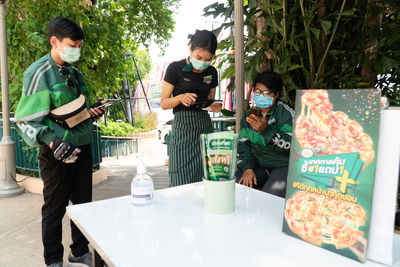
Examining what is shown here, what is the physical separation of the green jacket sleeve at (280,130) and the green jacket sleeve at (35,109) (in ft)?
3.96

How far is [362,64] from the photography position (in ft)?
7.40

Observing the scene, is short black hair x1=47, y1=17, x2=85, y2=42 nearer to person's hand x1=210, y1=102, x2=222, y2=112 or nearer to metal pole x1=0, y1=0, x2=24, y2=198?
person's hand x1=210, y1=102, x2=222, y2=112

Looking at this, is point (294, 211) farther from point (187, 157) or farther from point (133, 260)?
point (187, 157)

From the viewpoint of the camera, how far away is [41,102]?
64.2 inches

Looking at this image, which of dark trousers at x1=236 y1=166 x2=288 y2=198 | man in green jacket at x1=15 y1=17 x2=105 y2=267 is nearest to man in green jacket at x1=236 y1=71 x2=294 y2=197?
dark trousers at x1=236 y1=166 x2=288 y2=198

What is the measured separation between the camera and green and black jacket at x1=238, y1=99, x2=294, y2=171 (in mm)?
1770

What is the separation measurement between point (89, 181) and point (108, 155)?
881 centimetres

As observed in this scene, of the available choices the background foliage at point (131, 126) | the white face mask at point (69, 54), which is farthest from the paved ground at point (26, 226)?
the background foliage at point (131, 126)

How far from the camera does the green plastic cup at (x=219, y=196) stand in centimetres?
90

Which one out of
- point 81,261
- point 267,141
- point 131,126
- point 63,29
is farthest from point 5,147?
point 131,126

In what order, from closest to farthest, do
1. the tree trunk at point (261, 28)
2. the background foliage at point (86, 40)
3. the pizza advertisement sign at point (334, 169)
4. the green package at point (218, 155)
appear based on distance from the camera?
the pizza advertisement sign at point (334, 169) < the green package at point (218, 155) < the tree trunk at point (261, 28) < the background foliage at point (86, 40)

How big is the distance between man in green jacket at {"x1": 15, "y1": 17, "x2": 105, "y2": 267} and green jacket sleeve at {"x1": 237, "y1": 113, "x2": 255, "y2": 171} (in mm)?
900

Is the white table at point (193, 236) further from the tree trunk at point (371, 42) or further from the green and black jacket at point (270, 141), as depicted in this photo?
the tree trunk at point (371, 42)

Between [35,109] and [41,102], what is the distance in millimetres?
48
